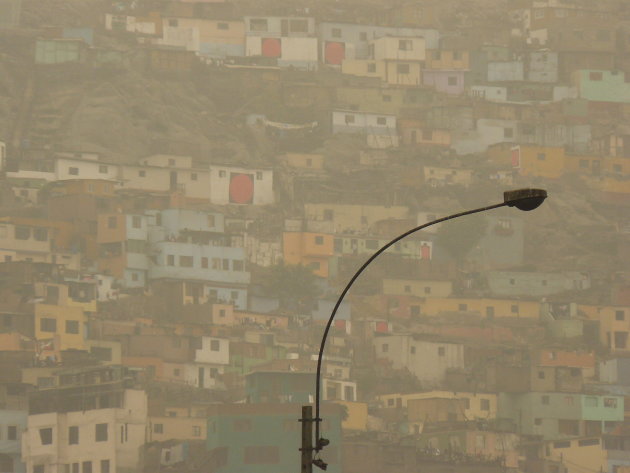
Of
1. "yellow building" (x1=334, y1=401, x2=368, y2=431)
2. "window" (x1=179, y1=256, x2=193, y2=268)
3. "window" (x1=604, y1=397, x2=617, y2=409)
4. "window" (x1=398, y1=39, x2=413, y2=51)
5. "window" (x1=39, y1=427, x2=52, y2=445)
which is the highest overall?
"window" (x1=398, y1=39, x2=413, y2=51)

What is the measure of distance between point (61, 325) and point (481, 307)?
72.9 feet

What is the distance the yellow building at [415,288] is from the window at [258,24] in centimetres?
2082

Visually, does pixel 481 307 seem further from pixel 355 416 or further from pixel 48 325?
pixel 48 325

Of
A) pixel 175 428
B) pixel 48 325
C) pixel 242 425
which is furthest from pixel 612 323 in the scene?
pixel 48 325

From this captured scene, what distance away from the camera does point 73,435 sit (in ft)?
224

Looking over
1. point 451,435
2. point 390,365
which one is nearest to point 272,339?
point 390,365

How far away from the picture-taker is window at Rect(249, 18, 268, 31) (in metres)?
99.8

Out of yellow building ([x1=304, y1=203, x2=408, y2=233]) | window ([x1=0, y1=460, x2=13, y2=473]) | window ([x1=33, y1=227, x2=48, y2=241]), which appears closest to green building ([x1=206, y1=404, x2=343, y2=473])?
window ([x1=0, y1=460, x2=13, y2=473])

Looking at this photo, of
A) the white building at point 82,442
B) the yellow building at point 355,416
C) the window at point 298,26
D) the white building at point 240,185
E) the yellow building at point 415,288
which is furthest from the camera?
the window at point 298,26

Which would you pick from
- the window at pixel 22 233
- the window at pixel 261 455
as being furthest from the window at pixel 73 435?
the window at pixel 22 233

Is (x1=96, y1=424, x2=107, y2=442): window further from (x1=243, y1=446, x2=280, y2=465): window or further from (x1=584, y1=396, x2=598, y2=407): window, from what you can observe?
(x1=584, y1=396, x2=598, y2=407): window

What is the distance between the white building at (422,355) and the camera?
81688mm

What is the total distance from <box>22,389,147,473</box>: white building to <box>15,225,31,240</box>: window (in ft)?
51.3

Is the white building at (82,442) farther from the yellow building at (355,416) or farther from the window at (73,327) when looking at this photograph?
the yellow building at (355,416)
